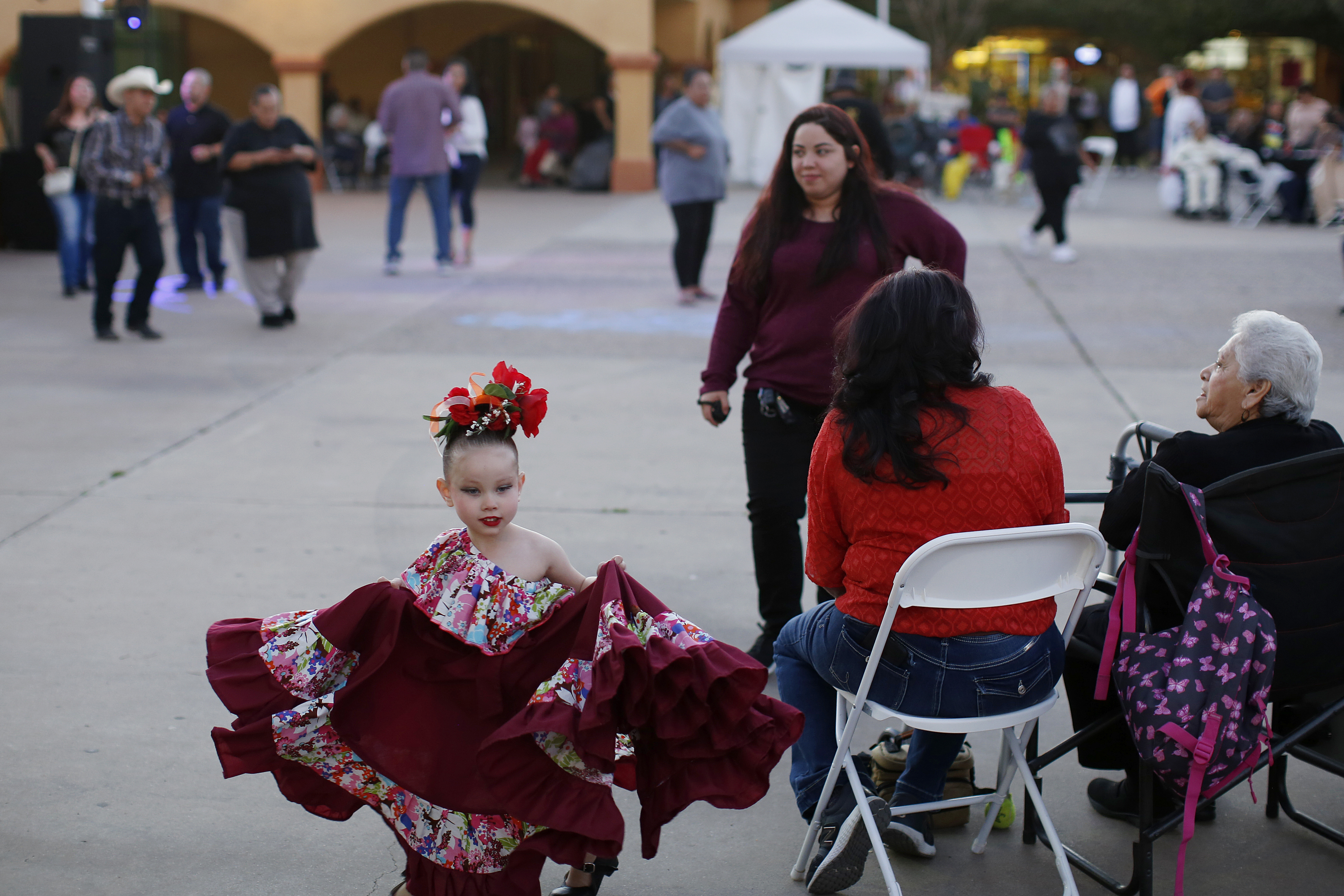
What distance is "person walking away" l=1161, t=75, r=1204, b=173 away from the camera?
61.9ft

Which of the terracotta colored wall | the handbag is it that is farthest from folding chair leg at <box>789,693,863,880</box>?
the terracotta colored wall

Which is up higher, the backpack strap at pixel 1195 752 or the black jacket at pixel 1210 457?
the black jacket at pixel 1210 457

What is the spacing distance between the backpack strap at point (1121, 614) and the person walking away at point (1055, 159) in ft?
35.1

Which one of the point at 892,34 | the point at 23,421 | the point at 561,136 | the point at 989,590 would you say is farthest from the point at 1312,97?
the point at 989,590

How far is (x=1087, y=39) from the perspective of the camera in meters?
38.7

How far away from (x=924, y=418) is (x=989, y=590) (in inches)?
14.8

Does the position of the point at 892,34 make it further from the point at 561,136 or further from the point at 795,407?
the point at 795,407

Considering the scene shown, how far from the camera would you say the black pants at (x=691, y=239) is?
34.1 ft

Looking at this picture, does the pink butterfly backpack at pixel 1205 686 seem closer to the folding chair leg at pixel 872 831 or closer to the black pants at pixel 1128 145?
the folding chair leg at pixel 872 831

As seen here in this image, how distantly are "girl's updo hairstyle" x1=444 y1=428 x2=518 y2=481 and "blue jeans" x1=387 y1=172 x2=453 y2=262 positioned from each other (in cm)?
997

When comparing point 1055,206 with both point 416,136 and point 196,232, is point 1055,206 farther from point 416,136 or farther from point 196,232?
point 196,232

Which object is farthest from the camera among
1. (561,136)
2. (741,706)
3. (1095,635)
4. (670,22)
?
(670,22)

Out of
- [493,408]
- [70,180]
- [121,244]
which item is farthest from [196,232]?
[493,408]

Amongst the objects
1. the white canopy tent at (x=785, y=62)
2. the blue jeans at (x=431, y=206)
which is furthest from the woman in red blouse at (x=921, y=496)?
the white canopy tent at (x=785, y=62)
